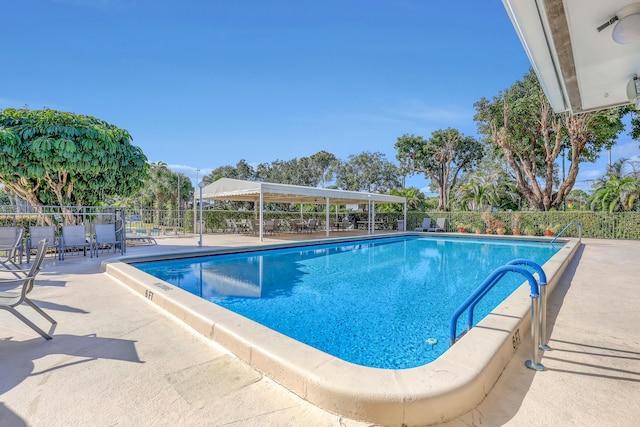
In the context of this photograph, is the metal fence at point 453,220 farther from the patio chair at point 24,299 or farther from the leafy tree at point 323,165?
the leafy tree at point 323,165

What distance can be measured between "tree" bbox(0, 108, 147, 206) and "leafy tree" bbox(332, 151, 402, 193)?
31.8 meters

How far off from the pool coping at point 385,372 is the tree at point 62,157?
27.4 ft

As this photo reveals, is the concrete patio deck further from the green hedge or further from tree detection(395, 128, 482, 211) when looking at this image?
tree detection(395, 128, 482, 211)

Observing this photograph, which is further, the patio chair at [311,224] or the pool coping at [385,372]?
the patio chair at [311,224]

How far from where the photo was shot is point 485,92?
2116 centimetres

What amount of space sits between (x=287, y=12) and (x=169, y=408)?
13881 millimetres

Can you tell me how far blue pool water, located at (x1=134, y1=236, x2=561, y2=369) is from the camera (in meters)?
4.14

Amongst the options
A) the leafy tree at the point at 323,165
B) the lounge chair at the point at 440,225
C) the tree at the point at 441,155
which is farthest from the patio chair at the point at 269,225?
the leafy tree at the point at 323,165

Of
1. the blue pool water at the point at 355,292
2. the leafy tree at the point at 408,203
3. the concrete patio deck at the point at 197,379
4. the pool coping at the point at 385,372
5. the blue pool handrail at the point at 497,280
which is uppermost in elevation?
the leafy tree at the point at 408,203

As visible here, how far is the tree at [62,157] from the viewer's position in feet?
28.1

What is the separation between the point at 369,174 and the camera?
133ft

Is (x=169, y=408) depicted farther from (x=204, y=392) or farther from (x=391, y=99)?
(x=391, y=99)

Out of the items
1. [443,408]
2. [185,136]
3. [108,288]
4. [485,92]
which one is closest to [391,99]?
[485,92]

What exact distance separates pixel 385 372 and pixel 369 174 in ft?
129
